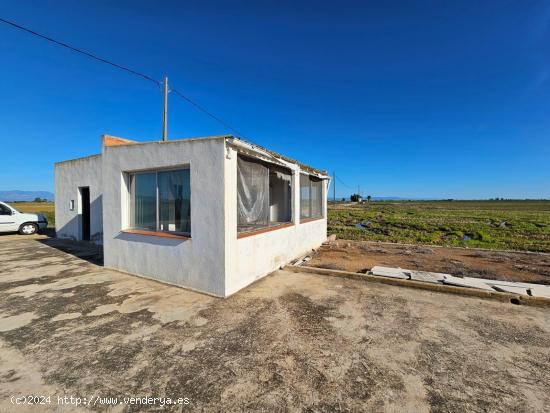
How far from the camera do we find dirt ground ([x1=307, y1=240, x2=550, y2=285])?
6.84 m

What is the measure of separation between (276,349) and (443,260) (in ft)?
25.0

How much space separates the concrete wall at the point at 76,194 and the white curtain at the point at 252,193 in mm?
8075

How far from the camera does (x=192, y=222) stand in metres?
5.11

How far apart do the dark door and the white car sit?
4.48 m

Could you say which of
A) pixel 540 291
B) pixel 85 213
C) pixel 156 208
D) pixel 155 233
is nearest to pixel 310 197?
pixel 156 208

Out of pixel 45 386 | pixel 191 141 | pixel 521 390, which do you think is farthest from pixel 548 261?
pixel 45 386

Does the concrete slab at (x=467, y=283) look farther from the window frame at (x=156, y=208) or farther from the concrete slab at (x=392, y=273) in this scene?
the window frame at (x=156, y=208)

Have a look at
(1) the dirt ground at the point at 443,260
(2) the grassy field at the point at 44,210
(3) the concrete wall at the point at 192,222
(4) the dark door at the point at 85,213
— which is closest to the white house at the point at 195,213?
(3) the concrete wall at the point at 192,222

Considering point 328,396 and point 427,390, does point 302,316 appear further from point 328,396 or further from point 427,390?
point 427,390

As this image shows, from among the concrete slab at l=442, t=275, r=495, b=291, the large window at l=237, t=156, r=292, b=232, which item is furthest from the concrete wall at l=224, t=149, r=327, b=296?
the concrete slab at l=442, t=275, r=495, b=291

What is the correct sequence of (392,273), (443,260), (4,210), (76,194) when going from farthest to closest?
(4,210), (76,194), (443,260), (392,273)

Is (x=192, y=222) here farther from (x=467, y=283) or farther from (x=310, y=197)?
(x=467, y=283)

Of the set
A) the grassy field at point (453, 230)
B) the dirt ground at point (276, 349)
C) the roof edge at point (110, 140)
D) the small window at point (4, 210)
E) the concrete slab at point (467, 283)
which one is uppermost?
the roof edge at point (110, 140)

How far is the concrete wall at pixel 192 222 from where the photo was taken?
481 cm
